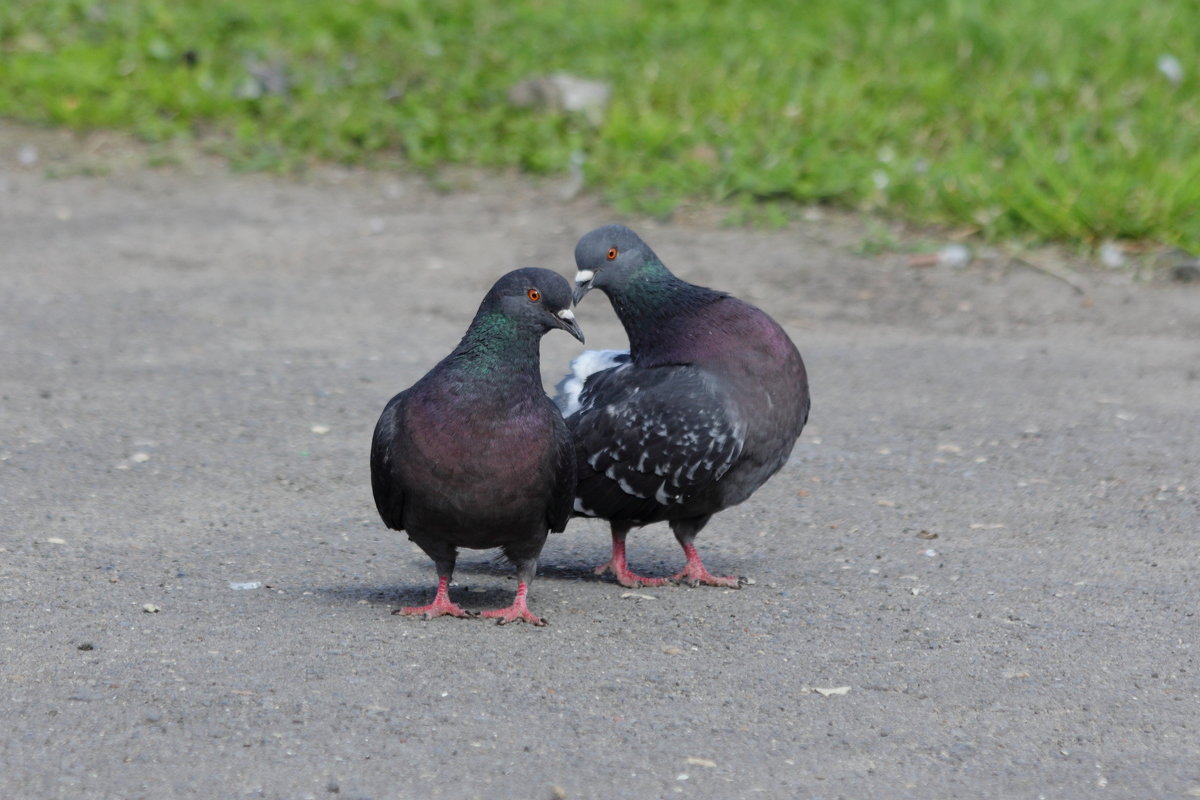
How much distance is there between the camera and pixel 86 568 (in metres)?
4.76

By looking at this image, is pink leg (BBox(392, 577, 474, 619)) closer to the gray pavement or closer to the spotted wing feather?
the gray pavement

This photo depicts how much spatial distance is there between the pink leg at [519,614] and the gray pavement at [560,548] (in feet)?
0.21

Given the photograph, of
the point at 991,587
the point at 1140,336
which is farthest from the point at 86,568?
the point at 1140,336

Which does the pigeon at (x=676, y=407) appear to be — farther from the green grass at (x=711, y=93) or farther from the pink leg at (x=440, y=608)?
the green grass at (x=711, y=93)

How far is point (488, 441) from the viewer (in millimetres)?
4211

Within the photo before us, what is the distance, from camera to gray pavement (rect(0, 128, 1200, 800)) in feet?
11.8

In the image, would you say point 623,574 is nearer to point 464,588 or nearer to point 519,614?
point 464,588

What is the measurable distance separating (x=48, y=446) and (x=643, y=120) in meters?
4.73

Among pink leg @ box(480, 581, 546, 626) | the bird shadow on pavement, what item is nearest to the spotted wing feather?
the bird shadow on pavement

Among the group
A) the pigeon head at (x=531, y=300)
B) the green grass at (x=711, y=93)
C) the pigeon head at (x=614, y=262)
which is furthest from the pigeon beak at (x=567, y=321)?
the green grass at (x=711, y=93)

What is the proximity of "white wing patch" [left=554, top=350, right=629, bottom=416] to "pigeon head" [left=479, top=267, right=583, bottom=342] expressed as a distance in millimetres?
802

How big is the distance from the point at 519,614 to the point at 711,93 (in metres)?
6.28

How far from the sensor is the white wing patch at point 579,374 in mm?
5184

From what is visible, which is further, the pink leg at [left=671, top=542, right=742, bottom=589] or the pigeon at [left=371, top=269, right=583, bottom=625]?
the pink leg at [left=671, top=542, right=742, bottom=589]
